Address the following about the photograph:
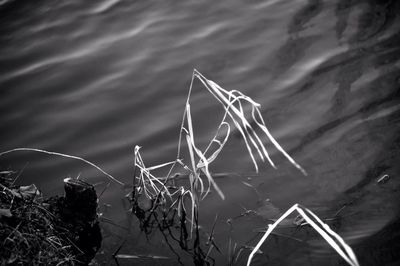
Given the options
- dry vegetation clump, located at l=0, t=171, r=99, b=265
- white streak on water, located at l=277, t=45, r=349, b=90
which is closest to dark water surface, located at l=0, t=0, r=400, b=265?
white streak on water, located at l=277, t=45, r=349, b=90

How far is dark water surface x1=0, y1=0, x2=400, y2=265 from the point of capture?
2.39 m

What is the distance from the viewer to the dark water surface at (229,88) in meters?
2.39

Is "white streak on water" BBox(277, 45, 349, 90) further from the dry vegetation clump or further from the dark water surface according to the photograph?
the dry vegetation clump

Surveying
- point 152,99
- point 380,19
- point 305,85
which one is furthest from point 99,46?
point 380,19

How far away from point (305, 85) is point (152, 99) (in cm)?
145

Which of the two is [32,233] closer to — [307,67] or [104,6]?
[307,67]

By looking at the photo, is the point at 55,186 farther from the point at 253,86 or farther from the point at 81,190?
the point at 253,86

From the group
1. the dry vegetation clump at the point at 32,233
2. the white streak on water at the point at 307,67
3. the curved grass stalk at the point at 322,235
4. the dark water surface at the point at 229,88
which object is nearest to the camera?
the curved grass stalk at the point at 322,235

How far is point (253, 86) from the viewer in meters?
3.38

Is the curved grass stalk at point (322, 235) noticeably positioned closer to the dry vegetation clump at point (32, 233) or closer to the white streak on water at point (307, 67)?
the dry vegetation clump at point (32, 233)

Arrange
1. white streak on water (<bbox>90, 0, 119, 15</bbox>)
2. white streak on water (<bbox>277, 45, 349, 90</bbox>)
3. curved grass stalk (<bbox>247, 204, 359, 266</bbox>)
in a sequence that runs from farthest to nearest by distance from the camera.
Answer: white streak on water (<bbox>90, 0, 119, 15</bbox>) < white streak on water (<bbox>277, 45, 349, 90</bbox>) < curved grass stalk (<bbox>247, 204, 359, 266</bbox>)

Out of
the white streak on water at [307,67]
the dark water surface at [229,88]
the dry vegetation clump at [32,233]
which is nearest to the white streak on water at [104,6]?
the dark water surface at [229,88]

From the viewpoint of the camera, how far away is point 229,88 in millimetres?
3365

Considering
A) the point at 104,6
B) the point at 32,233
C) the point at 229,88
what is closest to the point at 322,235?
the point at 32,233
